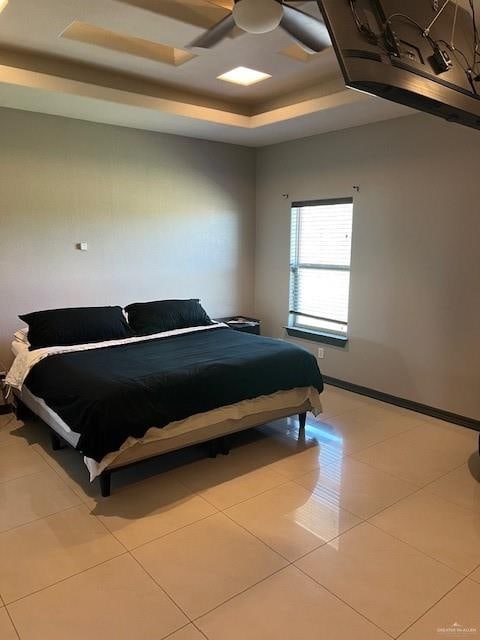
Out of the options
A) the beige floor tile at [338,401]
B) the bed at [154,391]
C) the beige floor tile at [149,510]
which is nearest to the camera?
the beige floor tile at [149,510]

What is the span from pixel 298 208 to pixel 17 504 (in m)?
3.86

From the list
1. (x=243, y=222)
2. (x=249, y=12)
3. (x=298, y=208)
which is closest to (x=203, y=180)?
(x=243, y=222)

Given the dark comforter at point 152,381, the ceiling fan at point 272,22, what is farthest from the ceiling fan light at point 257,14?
the dark comforter at point 152,381

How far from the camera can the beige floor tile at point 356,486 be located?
2709mm

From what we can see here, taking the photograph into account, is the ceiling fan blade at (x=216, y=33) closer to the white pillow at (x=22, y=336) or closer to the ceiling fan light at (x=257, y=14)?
the ceiling fan light at (x=257, y=14)

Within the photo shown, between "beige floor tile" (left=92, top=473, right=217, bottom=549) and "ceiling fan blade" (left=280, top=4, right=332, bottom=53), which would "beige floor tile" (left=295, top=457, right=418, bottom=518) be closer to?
"beige floor tile" (left=92, top=473, right=217, bottom=549)

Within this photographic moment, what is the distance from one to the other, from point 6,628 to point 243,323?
367cm

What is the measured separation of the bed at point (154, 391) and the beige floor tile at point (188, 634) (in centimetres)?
104

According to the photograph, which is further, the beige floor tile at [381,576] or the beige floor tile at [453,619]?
the beige floor tile at [381,576]

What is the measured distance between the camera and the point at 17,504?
267 centimetres

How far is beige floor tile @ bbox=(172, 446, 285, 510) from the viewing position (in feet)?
9.21

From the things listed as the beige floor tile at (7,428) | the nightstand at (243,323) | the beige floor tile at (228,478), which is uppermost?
the nightstand at (243,323)

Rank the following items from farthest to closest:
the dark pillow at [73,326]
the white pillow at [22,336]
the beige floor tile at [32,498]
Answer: the white pillow at [22,336] → the dark pillow at [73,326] → the beige floor tile at [32,498]

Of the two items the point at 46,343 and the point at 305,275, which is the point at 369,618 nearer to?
the point at 46,343
